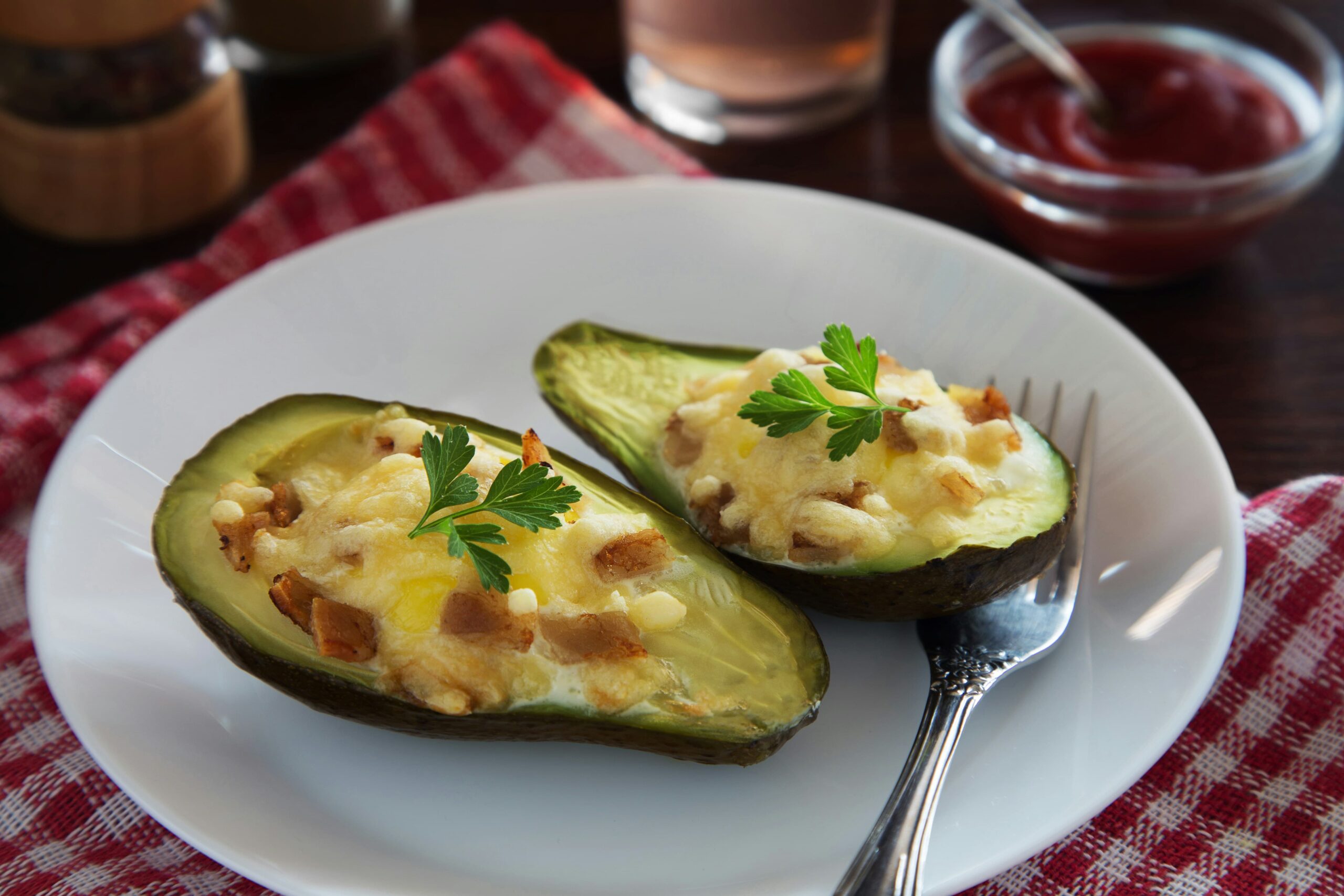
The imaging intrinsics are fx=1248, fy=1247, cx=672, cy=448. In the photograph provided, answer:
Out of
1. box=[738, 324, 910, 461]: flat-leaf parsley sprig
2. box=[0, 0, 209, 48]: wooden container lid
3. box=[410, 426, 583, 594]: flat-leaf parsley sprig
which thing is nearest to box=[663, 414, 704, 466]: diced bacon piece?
box=[738, 324, 910, 461]: flat-leaf parsley sprig

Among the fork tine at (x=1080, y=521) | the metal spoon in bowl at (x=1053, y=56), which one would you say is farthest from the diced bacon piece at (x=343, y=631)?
the metal spoon in bowl at (x=1053, y=56)

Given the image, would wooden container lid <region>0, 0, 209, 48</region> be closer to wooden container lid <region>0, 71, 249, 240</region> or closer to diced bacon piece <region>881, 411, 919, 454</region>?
wooden container lid <region>0, 71, 249, 240</region>

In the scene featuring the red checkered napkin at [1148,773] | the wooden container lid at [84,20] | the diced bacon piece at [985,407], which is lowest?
the red checkered napkin at [1148,773]

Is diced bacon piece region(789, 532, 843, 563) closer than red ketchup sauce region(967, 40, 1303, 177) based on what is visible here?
Yes

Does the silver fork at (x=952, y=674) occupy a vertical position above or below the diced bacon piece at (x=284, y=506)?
below

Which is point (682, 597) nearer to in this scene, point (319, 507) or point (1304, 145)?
point (319, 507)

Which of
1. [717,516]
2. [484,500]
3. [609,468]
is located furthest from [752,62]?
[484,500]

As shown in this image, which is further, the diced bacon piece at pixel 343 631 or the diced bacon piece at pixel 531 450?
the diced bacon piece at pixel 531 450

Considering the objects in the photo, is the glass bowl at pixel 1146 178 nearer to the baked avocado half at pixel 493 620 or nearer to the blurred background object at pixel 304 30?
the baked avocado half at pixel 493 620
